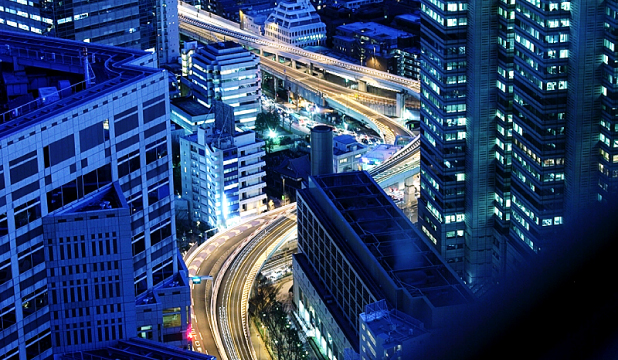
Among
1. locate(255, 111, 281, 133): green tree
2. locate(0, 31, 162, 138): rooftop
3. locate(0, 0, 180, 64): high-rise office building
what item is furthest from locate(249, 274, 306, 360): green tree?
locate(0, 0, 180, 64): high-rise office building

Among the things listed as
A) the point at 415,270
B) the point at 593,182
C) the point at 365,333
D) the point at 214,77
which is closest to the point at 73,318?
the point at 365,333

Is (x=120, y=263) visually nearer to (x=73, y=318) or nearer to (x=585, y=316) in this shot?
(x=73, y=318)

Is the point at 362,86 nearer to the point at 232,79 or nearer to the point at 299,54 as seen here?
the point at 299,54

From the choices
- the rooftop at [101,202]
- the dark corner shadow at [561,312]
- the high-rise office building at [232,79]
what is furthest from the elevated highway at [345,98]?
the dark corner shadow at [561,312]

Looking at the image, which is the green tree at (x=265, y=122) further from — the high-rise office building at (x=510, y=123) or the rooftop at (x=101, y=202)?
the rooftop at (x=101, y=202)

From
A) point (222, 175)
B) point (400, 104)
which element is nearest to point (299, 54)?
point (400, 104)

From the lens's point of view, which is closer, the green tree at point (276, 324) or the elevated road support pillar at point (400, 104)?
the green tree at point (276, 324)
